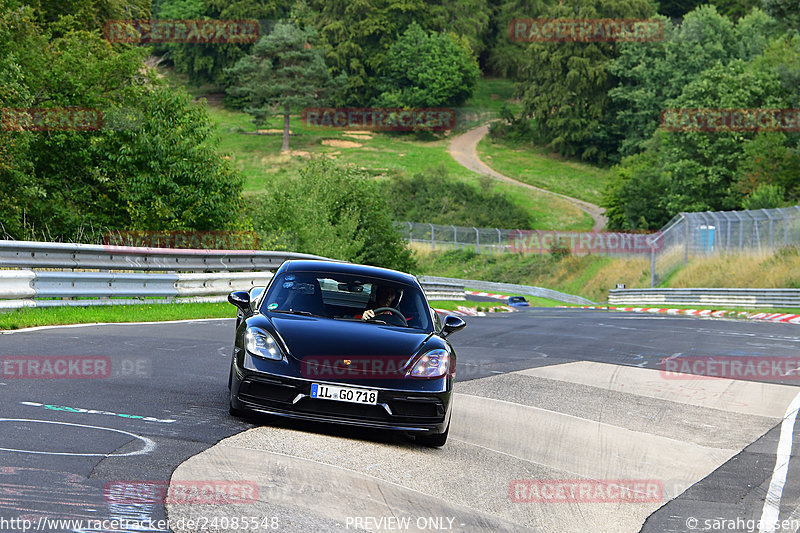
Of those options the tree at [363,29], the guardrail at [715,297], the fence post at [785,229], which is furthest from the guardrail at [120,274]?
the tree at [363,29]

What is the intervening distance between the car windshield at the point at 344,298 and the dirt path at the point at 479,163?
261ft

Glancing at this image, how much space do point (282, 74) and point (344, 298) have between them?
10617 cm

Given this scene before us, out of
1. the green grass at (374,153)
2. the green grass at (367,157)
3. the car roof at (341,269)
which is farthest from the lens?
the green grass at (374,153)

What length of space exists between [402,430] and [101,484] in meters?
2.66

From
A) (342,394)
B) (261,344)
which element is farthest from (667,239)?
(342,394)

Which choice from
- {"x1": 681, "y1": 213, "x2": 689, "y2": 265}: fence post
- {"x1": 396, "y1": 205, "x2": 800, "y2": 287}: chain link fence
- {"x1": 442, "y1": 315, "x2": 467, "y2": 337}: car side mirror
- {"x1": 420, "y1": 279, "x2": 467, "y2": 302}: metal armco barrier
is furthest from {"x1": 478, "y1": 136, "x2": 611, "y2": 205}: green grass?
{"x1": 442, "y1": 315, "x2": 467, "y2": 337}: car side mirror

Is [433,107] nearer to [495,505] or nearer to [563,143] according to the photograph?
[563,143]

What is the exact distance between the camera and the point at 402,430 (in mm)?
7555

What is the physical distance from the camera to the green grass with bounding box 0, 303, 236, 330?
13859mm

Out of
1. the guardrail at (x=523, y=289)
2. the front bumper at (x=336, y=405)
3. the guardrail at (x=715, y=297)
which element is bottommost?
the guardrail at (x=523, y=289)

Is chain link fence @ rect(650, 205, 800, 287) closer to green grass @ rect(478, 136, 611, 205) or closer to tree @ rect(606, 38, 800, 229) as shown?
tree @ rect(606, 38, 800, 229)

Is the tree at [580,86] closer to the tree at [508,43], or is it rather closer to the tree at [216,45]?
the tree at [508,43]

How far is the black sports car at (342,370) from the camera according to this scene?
293 inches

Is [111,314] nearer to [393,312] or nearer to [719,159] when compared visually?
[393,312]
